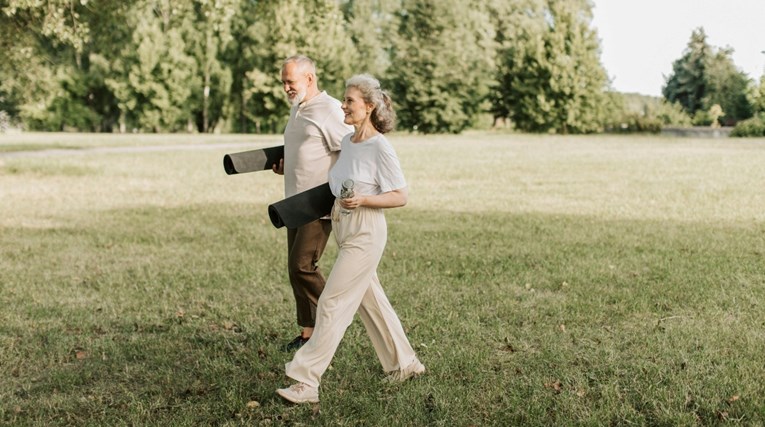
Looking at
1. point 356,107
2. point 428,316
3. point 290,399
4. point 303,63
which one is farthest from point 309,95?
point 428,316

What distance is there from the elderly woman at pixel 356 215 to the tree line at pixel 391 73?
160 feet

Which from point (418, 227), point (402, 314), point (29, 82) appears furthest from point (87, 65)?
point (402, 314)

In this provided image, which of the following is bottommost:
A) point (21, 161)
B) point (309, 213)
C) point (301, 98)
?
point (21, 161)

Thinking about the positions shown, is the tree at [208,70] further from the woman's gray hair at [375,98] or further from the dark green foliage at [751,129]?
the woman's gray hair at [375,98]

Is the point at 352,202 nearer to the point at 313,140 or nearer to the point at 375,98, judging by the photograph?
the point at 375,98

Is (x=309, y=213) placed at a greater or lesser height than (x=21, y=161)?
greater

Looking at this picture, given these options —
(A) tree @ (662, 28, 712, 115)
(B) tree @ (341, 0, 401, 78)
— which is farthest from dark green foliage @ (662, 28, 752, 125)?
(B) tree @ (341, 0, 401, 78)

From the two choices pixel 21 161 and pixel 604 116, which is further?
pixel 604 116

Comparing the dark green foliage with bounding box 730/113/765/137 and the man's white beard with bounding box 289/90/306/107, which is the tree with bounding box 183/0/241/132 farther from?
the man's white beard with bounding box 289/90/306/107

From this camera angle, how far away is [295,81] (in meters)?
5.18

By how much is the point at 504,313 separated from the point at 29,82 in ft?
76.8

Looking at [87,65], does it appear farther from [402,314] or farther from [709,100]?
[402,314]

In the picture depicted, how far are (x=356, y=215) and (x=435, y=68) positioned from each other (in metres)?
51.7

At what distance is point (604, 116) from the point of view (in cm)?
5766
